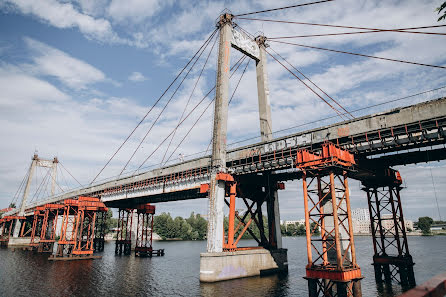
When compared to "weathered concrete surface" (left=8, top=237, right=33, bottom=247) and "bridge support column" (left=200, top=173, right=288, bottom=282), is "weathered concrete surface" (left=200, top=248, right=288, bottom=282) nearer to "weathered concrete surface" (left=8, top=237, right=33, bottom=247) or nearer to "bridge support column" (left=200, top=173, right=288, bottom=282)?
"bridge support column" (left=200, top=173, right=288, bottom=282)

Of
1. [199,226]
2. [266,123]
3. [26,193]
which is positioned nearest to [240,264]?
[266,123]

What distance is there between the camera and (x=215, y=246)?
30.3 m

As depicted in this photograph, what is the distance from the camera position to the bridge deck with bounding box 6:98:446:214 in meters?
22.5

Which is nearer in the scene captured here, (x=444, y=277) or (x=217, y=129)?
(x=444, y=277)

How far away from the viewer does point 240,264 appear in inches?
1239

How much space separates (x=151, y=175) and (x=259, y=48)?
2799 cm

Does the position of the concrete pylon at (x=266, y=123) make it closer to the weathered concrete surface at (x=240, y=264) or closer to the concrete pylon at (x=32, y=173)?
the weathered concrete surface at (x=240, y=264)

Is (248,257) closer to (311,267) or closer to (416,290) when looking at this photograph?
(311,267)

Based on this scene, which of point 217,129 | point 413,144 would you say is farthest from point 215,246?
point 413,144

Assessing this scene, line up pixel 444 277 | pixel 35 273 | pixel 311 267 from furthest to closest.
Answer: pixel 35 273, pixel 311 267, pixel 444 277

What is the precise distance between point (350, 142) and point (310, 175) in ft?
20.5

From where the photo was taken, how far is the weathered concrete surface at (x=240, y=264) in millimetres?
29000

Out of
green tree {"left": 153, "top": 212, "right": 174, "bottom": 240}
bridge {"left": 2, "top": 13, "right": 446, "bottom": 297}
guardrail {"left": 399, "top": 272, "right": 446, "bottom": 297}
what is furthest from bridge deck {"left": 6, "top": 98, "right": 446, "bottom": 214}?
green tree {"left": 153, "top": 212, "right": 174, "bottom": 240}

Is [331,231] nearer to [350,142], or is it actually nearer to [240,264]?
[350,142]
